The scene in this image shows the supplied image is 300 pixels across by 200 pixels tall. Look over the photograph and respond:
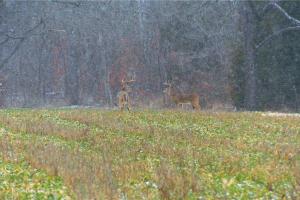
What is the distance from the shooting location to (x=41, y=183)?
10.1m

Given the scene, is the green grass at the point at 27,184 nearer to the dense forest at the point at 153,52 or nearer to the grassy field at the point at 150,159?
the grassy field at the point at 150,159

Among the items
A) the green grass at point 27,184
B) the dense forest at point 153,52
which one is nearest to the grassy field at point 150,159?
the green grass at point 27,184

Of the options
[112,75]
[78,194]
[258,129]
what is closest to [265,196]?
[78,194]

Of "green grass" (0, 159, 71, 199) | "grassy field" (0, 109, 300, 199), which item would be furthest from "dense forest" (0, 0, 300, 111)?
"green grass" (0, 159, 71, 199)

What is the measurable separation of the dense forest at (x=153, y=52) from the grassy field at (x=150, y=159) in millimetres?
13412

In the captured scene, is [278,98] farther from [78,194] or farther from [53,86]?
[78,194]

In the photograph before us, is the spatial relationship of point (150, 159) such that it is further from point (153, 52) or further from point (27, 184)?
point (153, 52)

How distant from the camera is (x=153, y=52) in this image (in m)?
40.2

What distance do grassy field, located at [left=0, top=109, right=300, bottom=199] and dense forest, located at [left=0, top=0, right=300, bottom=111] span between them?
13.4 m

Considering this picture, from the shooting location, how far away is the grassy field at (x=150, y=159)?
9.12m

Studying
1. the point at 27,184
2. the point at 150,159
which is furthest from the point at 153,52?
the point at 27,184

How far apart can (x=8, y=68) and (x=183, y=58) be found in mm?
15217

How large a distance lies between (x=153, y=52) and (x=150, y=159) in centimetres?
2844

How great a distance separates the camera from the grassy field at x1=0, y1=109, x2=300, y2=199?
9125mm
